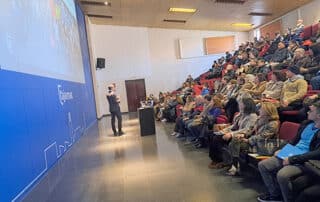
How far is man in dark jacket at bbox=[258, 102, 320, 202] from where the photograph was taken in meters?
2.59

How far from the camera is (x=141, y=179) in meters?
4.27

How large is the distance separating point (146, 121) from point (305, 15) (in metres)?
8.22

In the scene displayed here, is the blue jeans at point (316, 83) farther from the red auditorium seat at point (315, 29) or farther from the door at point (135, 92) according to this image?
the door at point (135, 92)

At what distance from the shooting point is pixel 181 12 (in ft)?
42.5

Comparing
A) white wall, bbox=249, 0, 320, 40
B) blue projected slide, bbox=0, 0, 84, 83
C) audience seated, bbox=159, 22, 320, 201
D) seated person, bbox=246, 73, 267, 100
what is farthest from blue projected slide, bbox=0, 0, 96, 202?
white wall, bbox=249, 0, 320, 40

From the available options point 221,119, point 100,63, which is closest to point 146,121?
point 221,119

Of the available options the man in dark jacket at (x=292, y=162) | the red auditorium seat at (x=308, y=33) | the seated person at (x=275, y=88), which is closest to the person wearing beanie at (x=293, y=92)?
the seated person at (x=275, y=88)

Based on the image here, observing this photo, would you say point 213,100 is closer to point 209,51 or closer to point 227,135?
point 227,135

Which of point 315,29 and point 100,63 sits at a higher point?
point 100,63

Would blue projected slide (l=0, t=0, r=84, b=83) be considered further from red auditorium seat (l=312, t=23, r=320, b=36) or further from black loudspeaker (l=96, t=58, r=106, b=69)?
black loudspeaker (l=96, t=58, r=106, b=69)

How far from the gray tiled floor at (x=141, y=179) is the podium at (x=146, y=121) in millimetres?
1569

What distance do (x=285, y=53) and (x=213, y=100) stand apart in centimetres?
289

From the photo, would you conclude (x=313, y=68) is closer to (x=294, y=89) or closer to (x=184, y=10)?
(x=294, y=89)

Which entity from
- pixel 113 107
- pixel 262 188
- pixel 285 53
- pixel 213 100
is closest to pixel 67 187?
pixel 262 188
